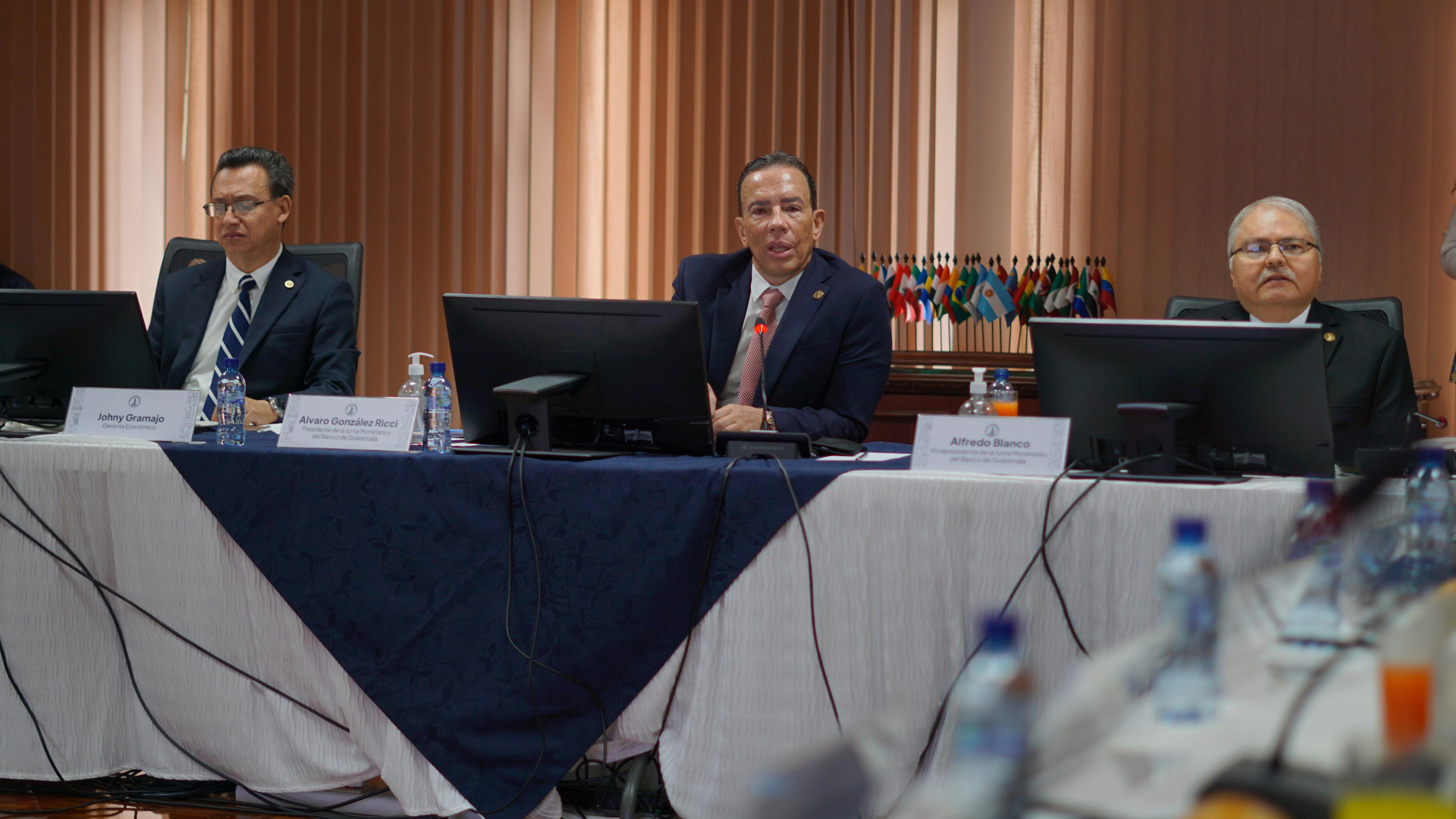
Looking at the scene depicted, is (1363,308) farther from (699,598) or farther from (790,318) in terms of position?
(699,598)

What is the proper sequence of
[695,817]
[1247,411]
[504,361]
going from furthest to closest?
[504,361], [695,817], [1247,411]

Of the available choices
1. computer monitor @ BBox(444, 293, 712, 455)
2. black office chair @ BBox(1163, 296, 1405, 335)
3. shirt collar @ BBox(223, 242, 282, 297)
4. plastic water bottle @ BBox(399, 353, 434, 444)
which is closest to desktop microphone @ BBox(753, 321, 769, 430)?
computer monitor @ BBox(444, 293, 712, 455)

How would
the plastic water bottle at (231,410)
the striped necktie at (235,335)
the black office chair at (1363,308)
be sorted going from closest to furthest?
the plastic water bottle at (231,410)
the black office chair at (1363,308)
the striped necktie at (235,335)

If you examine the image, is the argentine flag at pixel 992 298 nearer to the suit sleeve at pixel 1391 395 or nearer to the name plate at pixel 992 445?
the suit sleeve at pixel 1391 395

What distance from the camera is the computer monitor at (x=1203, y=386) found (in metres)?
1.59

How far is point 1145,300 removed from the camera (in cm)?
417

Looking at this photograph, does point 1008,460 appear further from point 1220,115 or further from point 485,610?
point 1220,115

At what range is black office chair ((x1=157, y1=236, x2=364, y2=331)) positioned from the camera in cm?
299

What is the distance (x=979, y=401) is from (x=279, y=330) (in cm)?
166

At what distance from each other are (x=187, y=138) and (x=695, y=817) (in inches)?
162

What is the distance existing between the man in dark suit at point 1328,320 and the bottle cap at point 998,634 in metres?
1.88

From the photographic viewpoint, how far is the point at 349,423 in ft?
6.44

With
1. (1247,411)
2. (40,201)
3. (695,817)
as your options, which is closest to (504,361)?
(695,817)

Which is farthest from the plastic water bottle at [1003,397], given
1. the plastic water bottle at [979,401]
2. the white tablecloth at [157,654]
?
the white tablecloth at [157,654]
